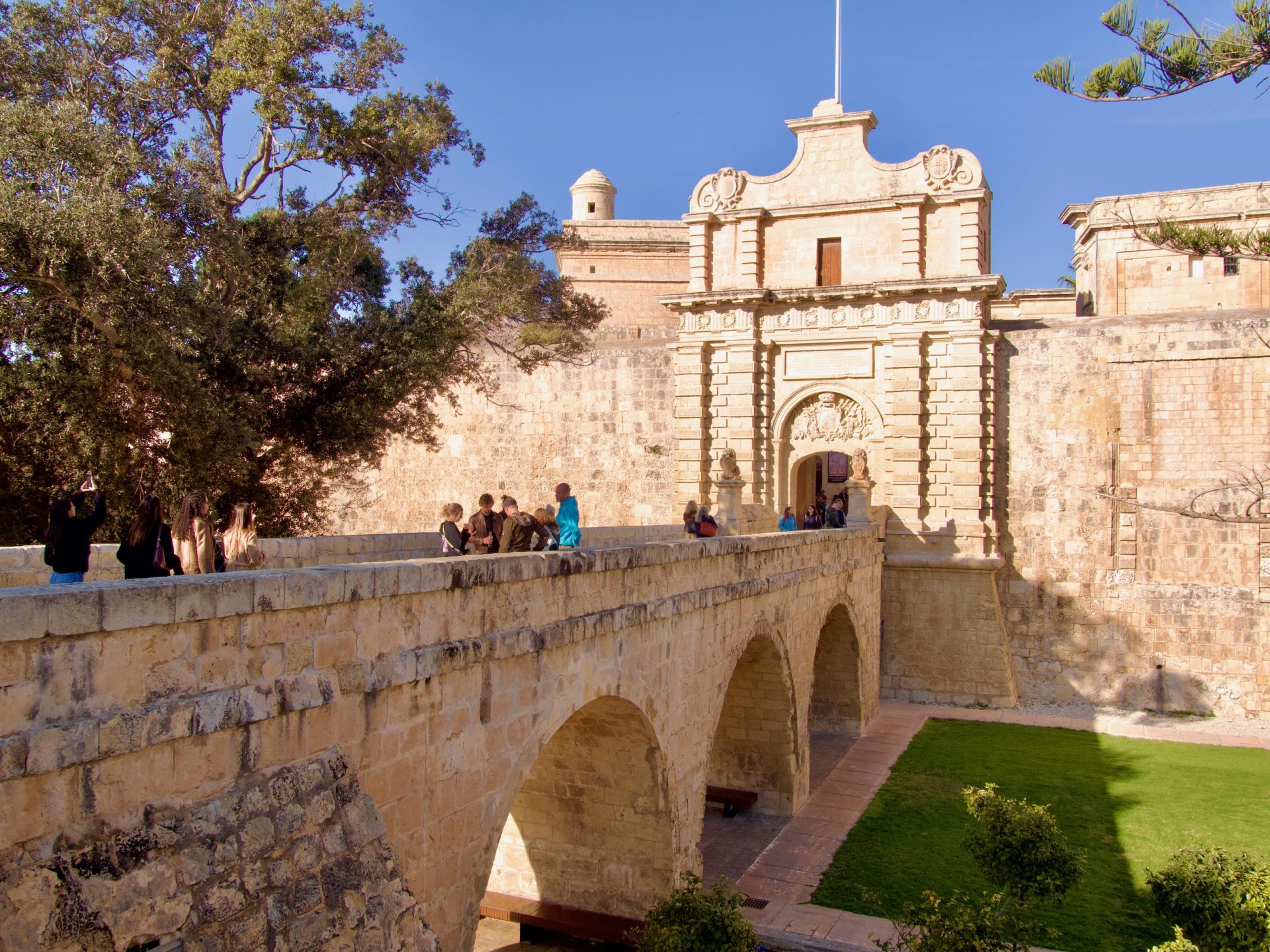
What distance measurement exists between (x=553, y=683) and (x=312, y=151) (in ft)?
29.4

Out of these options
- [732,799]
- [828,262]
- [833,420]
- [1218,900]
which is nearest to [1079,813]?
[732,799]

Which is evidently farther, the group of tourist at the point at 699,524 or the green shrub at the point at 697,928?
the group of tourist at the point at 699,524

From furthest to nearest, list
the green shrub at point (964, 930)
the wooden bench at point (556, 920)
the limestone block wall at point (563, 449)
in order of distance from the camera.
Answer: the limestone block wall at point (563, 449)
the wooden bench at point (556, 920)
the green shrub at point (964, 930)

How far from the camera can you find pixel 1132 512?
17078 millimetres

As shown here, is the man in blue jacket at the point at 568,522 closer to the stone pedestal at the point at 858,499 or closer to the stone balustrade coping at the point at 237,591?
the stone balustrade coping at the point at 237,591

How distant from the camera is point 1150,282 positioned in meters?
21.2

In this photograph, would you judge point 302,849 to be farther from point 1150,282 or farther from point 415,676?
point 1150,282

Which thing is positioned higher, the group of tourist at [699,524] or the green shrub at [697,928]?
the group of tourist at [699,524]

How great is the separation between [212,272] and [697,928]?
28.6 ft

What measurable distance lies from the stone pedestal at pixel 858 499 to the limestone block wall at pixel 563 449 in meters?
3.81


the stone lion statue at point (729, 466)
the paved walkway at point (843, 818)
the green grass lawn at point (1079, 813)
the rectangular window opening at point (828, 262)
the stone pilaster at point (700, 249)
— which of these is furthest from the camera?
the stone pilaster at point (700, 249)

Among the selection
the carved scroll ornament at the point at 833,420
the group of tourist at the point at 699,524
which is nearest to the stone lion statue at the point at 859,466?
the carved scroll ornament at the point at 833,420

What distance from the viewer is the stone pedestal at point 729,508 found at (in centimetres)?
1385

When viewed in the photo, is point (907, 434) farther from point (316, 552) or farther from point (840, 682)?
point (316, 552)
